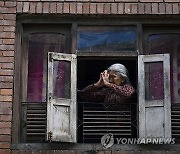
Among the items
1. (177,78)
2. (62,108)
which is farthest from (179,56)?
(62,108)

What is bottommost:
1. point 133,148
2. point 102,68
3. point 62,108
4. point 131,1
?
point 133,148

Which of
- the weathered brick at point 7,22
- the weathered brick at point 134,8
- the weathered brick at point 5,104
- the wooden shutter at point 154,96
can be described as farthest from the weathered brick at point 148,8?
the weathered brick at point 5,104

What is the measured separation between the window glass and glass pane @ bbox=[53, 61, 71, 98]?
1.08m

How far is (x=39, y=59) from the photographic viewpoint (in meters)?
8.20

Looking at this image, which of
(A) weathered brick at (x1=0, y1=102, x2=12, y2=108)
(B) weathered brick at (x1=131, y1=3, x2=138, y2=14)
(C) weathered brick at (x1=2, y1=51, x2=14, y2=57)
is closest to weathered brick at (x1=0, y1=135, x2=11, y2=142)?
(A) weathered brick at (x1=0, y1=102, x2=12, y2=108)

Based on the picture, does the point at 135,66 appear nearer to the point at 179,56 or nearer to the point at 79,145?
the point at 179,56

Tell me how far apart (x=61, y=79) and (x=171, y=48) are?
58.9 inches

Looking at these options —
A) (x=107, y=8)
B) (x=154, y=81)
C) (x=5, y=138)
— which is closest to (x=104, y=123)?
(x=154, y=81)

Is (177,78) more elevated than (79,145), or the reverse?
(177,78)

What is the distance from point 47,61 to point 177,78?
166cm

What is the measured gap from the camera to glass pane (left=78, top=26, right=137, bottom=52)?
8.16 metres

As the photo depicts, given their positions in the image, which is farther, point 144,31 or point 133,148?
point 144,31

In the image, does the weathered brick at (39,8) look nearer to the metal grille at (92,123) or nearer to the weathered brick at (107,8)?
the weathered brick at (107,8)

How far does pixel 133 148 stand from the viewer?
25.2 feet
